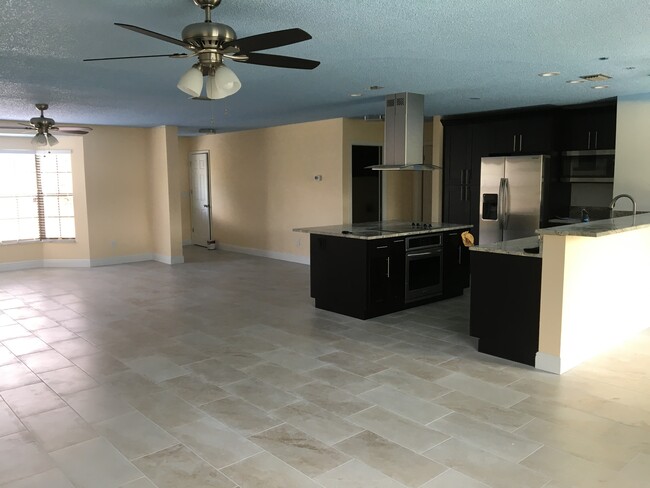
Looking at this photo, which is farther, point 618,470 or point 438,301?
point 438,301

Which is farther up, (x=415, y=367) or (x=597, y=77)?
(x=597, y=77)

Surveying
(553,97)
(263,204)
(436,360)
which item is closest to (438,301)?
(436,360)

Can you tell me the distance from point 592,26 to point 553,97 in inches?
123

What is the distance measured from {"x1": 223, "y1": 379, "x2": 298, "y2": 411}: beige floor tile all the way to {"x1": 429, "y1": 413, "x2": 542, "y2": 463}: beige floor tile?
1.01 m

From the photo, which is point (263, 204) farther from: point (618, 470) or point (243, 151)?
point (618, 470)

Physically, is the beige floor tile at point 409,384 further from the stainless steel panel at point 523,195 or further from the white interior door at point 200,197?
the white interior door at point 200,197

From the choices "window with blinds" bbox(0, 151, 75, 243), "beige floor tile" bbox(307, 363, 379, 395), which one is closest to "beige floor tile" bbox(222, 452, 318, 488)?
"beige floor tile" bbox(307, 363, 379, 395)

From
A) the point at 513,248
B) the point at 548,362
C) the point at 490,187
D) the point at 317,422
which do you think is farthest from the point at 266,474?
the point at 490,187

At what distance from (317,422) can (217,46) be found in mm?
2234

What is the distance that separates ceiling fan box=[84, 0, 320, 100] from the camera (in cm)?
253

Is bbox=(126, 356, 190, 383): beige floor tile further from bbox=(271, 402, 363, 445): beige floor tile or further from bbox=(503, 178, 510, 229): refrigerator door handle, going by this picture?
bbox=(503, 178, 510, 229): refrigerator door handle

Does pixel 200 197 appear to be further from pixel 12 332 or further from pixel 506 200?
pixel 506 200

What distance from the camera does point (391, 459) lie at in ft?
9.34

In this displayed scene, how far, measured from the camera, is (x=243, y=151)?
10.4m
